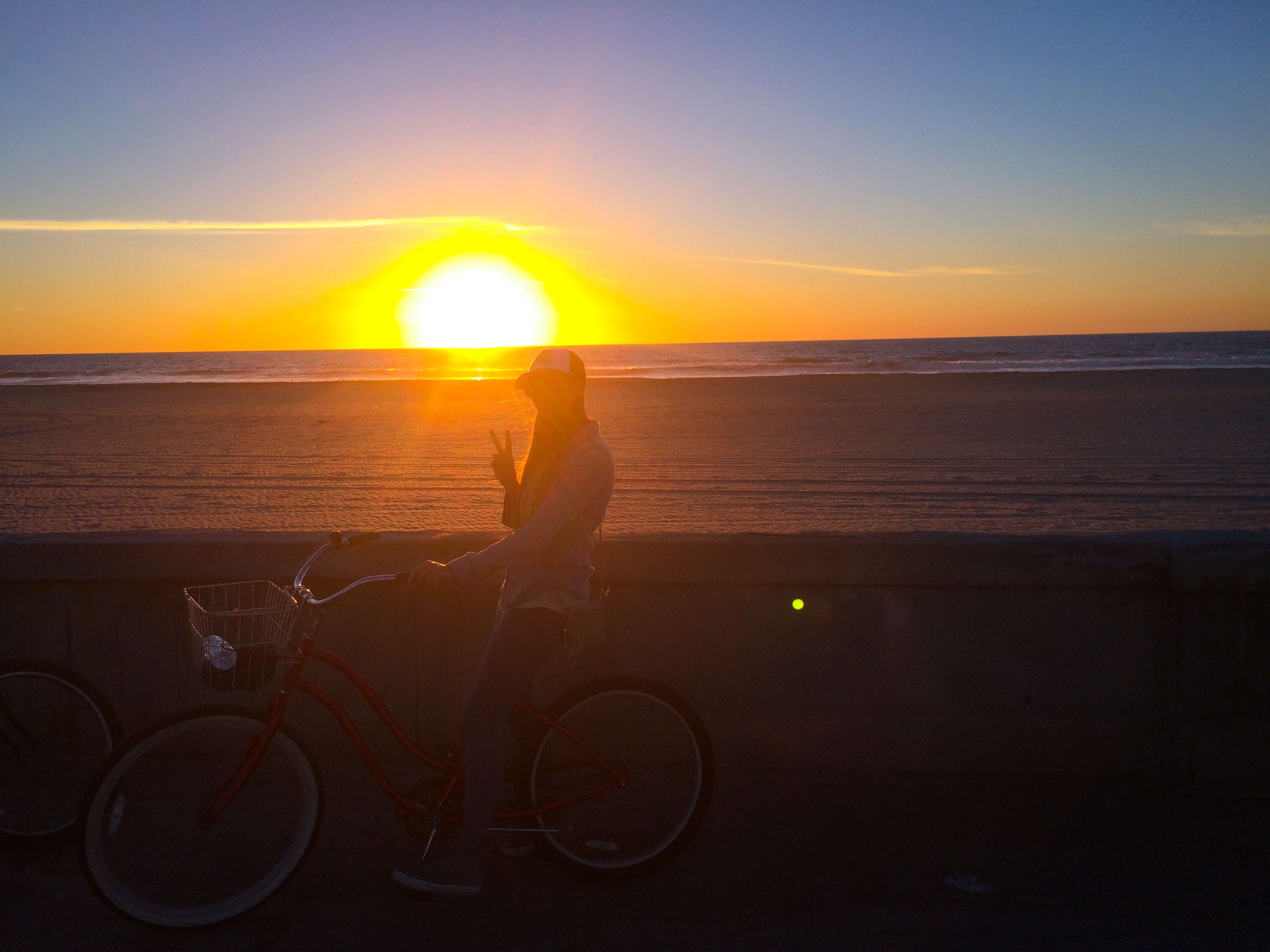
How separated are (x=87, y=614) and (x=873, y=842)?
3689mm

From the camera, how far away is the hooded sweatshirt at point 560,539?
3133mm

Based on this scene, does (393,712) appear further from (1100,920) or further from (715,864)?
(1100,920)

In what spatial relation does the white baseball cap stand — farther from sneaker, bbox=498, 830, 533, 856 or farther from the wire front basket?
sneaker, bbox=498, 830, 533, 856

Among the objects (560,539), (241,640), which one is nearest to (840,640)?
(560,539)

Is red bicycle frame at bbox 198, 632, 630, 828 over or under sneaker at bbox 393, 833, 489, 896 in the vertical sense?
over

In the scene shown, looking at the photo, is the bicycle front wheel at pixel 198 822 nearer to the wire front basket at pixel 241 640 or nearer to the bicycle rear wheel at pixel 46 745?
the wire front basket at pixel 241 640

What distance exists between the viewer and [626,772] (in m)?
3.55

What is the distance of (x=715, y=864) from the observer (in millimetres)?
3551

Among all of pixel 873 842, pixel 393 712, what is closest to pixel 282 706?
pixel 393 712

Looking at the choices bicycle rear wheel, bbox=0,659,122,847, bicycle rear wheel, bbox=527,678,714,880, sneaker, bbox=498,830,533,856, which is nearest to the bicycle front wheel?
bicycle rear wheel, bbox=0,659,122,847

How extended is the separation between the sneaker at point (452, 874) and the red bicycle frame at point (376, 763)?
16 centimetres

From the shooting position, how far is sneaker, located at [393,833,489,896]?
3.21 m

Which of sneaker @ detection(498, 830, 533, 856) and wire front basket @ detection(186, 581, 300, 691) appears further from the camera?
sneaker @ detection(498, 830, 533, 856)

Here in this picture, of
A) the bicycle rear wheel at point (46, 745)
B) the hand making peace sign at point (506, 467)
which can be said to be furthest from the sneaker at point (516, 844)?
the bicycle rear wheel at point (46, 745)
